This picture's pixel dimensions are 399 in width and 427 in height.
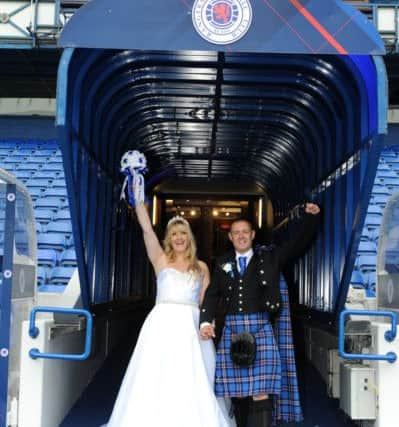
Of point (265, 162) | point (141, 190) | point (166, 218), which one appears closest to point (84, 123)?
point (141, 190)

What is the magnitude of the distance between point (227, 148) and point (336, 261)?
132 inches

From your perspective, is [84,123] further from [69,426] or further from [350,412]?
[350,412]

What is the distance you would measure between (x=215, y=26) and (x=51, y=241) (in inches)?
253

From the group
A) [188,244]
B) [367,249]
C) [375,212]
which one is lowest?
[188,244]

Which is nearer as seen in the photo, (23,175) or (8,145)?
(23,175)

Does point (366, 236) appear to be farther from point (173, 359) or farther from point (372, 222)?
point (173, 359)

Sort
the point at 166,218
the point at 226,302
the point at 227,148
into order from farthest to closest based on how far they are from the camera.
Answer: the point at 166,218
the point at 227,148
the point at 226,302

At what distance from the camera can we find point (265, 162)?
8.80 meters

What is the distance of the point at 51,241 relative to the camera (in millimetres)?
9828

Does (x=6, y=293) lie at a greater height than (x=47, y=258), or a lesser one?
lesser

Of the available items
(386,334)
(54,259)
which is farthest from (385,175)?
(386,334)

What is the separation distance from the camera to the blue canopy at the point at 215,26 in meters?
4.12

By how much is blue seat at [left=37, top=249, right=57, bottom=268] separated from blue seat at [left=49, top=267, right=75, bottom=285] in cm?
41

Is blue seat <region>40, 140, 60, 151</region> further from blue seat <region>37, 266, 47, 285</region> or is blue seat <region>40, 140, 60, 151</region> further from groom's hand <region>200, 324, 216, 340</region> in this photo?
groom's hand <region>200, 324, 216, 340</region>
